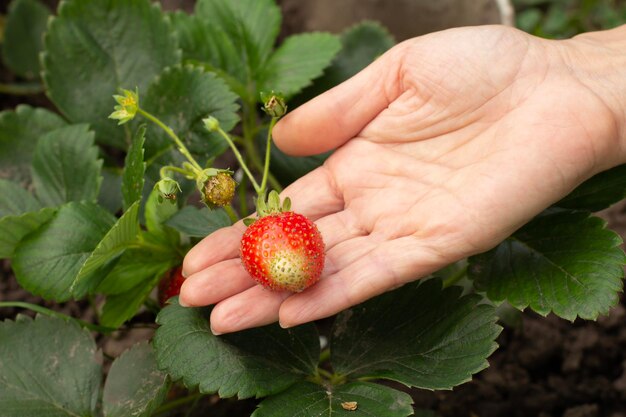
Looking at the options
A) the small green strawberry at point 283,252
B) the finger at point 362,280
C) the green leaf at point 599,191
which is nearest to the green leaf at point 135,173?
the small green strawberry at point 283,252

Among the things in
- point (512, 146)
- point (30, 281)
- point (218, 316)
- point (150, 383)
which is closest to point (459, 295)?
point (512, 146)

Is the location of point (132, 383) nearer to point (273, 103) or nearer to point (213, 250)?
point (213, 250)

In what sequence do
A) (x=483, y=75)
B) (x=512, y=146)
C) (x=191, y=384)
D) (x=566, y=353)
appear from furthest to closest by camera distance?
(x=566, y=353), (x=483, y=75), (x=512, y=146), (x=191, y=384)

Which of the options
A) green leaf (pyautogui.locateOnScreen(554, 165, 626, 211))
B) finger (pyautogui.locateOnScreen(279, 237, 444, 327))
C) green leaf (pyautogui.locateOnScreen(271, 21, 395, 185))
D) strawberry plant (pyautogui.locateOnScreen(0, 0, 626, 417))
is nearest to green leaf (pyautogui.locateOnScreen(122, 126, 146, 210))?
strawberry plant (pyautogui.locateOnScreen(0, 0, 626, 417))

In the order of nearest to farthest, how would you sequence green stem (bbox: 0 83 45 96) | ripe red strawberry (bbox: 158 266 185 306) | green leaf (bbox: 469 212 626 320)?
green leaf (bbox: 469 212 626 320) < ripe red strawberry (bbox: 158 266 185 306) < green stem (bbox: 0 83 45 96)

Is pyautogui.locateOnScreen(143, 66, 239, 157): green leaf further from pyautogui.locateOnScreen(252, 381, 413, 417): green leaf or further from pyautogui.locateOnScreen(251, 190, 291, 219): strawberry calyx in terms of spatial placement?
pyautogui.locateOnScreen(252, 381, 413, 417): green leaf

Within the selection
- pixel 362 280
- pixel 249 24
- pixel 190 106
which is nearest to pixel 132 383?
pixel 362 280

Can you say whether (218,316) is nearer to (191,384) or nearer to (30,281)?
(191,384)

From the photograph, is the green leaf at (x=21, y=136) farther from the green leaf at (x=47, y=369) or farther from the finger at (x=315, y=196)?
the finger at (x=315, y=196)
